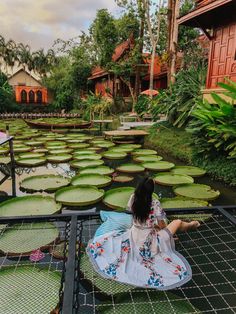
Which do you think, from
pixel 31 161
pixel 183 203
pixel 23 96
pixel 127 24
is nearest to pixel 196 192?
pixel 183 203

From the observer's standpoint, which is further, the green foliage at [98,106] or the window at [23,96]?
the window at [23,96]

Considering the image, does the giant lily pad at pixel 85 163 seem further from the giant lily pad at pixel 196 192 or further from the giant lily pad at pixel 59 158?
the giant lily pad at pixel 196 192

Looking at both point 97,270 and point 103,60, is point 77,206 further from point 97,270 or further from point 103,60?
point 103,60

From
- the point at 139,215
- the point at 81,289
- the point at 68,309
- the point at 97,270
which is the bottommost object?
the point at 81,289

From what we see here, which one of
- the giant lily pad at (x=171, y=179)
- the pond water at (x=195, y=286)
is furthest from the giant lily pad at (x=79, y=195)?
the giant lily pad at (x=171, y=179)

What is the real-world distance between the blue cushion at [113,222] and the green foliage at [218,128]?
3.21 m

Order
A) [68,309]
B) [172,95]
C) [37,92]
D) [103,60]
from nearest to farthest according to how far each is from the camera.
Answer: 1. [68,309]
2. [172,95]
3. [103,60]
4. [37,92]

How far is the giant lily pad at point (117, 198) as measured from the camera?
4.26m

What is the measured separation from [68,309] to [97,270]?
37.9 inches

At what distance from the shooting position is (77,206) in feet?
14.4

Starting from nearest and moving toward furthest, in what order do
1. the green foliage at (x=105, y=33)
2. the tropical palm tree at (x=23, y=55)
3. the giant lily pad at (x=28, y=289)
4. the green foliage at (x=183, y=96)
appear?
the giant lily pad at (x=28, y=289) → the green foliage at (x=183, y=96) → the green foliage at (x=105, y=33) → the tropical palm tree at (x=23, y=55)

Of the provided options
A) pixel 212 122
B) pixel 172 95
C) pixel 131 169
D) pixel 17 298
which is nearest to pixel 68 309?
pixel 17 298

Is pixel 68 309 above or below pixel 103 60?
below

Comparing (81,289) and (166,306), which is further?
(81,289)
